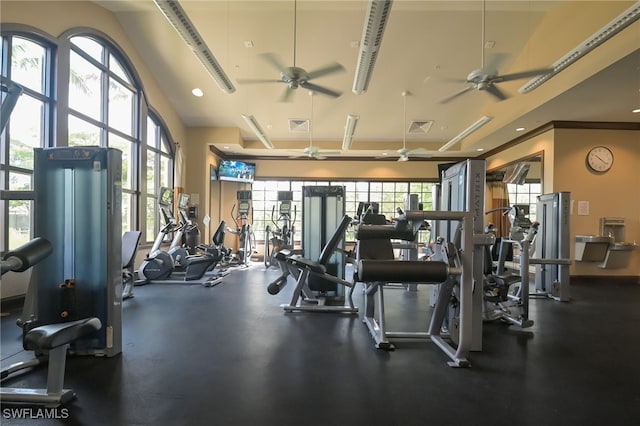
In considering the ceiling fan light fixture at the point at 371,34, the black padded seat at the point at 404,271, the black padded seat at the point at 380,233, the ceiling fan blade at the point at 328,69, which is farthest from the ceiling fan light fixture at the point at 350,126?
the black padded seat at the point at 404,271

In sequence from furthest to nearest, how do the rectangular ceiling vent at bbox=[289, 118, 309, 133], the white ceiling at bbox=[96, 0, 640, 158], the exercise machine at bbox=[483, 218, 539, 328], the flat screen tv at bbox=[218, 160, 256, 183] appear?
1. the flat screen tv at bbox=[218, 160, 256, 183]
2. the rectangular ceiling vent at bbox=[289, 118, 309, 133]
3. the white ceiling at bbox=[96, 0, 640, 158]
4. the exercise machine at bbox=[483, 218, 539, 328]

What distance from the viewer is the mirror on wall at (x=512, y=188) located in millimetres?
7758

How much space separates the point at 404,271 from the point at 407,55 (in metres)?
5.38

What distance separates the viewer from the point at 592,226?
6523mm

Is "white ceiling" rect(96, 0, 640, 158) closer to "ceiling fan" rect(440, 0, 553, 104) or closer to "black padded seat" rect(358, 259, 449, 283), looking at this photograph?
"ceiling fan" rect(440, 0, 553, 104)

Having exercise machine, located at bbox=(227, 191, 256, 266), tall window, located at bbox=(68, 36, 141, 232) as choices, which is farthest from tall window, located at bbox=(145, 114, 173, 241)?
exercise machine, located at bbox=(227, 191, 256, 266)

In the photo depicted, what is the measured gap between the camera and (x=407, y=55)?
651cm

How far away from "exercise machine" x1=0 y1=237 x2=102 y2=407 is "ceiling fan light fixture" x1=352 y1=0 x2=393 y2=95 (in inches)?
133

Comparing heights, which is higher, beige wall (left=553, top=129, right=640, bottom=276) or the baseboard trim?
beige wall (left=553, top=129, right=640, bottom=276)

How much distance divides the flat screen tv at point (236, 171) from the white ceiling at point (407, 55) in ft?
5.33

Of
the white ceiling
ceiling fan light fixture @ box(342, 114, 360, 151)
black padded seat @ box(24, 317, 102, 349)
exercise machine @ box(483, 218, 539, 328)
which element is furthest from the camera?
ceiling fan light fixture @ box(342, 114, 360, 151)

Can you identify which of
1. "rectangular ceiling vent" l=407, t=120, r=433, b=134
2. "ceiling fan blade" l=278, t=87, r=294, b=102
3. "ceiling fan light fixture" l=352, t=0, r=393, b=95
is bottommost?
"ceiling fan blade" l=278, t=87, r=294, b=102

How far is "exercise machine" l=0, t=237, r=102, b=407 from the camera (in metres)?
1.82

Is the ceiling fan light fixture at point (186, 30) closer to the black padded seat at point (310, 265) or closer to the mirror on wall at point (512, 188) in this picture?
the black padded seat at point (310, 265)
